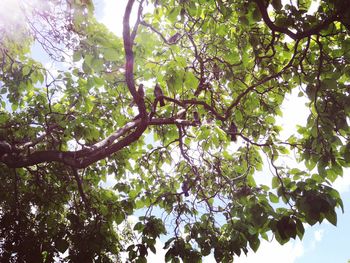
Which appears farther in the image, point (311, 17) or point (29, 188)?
point (29, 188)

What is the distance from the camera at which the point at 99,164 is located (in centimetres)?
616

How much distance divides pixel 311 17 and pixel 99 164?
439 centimetres

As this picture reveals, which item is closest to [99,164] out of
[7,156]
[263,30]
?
[7,156]

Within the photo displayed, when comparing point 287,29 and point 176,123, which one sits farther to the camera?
point 176,123

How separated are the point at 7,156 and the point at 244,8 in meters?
A: 3.22

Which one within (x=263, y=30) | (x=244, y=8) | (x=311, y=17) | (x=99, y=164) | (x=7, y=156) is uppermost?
(x=99, y=164)

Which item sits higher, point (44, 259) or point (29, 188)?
point (29, 188)

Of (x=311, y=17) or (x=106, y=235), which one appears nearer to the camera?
(x=311, y=17)

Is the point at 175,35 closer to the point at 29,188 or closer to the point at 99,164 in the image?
the point at 99,164

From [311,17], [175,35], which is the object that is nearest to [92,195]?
[175,35]

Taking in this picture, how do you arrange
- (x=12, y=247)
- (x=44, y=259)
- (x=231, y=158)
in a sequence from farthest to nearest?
(x=231, y=158) < (x=44, y=259) < (x=12, y=247)

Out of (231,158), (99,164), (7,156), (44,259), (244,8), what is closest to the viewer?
(244,8)

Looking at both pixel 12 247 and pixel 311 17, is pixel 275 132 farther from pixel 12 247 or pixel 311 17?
pixel 12 247

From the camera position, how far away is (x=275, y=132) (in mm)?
5578
